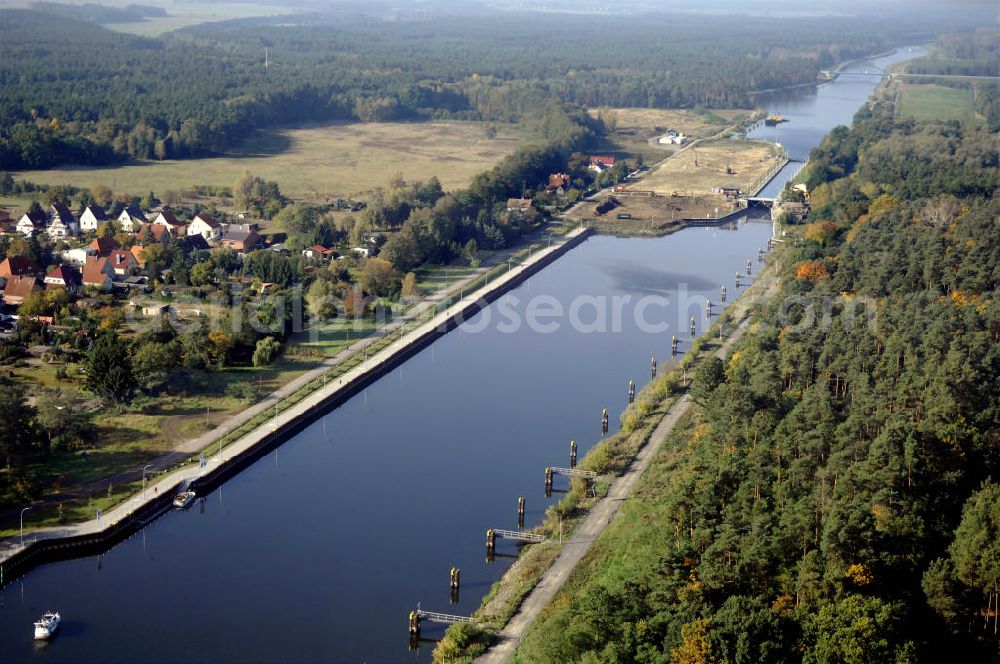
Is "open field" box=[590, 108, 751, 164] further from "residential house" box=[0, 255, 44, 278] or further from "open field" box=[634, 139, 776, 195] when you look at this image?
"residential house" box=[0, 255, 44, 278]

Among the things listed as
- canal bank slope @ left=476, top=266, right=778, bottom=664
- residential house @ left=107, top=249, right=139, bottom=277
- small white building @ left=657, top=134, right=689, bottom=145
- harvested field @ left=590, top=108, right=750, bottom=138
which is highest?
harvested field @ left=590, top=108, right=750, bottom=138

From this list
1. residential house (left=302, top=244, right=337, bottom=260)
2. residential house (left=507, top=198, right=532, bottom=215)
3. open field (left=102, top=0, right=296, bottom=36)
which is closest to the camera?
residential house (left=302, top=244, right=337, bottom=260)

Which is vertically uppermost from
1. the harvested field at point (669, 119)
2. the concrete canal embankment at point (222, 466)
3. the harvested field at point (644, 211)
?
the harvested field at point (669, 119)

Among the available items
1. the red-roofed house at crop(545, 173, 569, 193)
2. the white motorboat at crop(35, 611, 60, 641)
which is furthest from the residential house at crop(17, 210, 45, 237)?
the white motorboat at crop(35, 611, 60, 641)

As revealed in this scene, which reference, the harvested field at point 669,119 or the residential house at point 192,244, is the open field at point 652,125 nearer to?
the harvested field at point 669,119

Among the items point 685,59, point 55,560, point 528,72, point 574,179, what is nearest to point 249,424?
point 55,560

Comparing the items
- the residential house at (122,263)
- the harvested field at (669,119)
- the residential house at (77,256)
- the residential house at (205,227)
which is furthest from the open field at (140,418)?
the harvested field at (669,119)

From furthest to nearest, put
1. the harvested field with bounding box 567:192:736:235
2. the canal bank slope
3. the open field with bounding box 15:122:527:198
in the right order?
the open field with bounding box 15:122:527:198, the harvested field with bounding box 567:192:736:235, the canal bank slope
